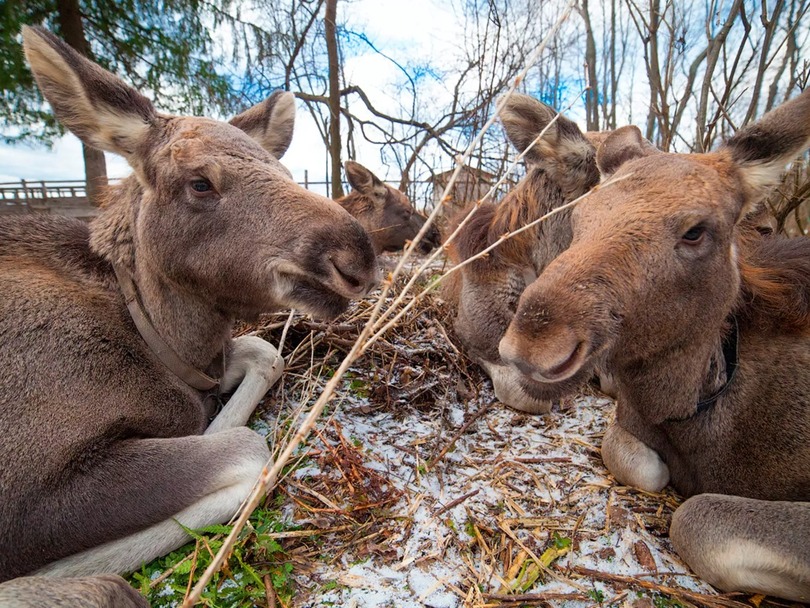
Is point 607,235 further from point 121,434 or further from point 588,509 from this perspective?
point 121,434

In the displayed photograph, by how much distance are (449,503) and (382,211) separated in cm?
742

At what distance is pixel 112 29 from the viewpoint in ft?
29.2

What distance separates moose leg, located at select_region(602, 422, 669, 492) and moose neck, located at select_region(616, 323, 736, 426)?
263 mm

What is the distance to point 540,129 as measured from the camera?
3.37 metres

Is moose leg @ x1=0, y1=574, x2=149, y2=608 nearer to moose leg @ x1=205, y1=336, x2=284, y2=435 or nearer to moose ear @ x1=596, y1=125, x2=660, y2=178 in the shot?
moose leg @ x1=205, y1=336, x2=284, y2=435

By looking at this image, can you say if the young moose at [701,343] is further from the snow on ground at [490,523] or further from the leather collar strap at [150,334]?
the leather collar strap at [150,334]

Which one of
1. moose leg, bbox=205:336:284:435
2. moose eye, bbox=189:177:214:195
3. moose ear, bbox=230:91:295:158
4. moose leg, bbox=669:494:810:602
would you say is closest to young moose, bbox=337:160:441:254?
moose ear, bbox=230:91:295:158

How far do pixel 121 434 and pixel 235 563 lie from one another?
83 centimetres

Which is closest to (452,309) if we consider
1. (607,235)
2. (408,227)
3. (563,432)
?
(563,432)

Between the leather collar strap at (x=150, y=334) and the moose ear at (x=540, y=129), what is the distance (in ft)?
8.46

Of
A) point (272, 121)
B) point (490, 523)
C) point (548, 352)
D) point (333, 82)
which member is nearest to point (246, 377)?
point (490, 523)

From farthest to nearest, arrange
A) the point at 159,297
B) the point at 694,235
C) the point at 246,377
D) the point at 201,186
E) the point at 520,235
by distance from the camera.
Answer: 1. the point at 520,235
2. the point at 246,377
3. the point at 159,297
4. the point at 201,186
5. the point at 694,235

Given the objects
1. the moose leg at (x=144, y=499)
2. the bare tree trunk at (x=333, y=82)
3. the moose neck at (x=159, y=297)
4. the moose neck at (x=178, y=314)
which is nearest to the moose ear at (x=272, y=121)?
the moose neck at (x=159, y=297)

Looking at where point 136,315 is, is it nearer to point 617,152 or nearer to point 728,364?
point 617,152
